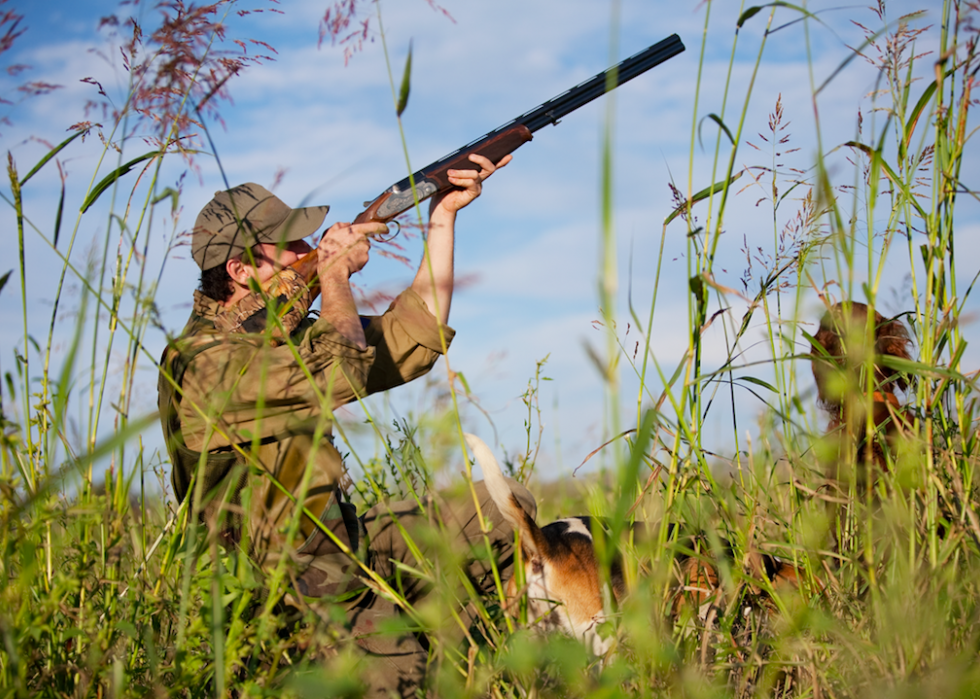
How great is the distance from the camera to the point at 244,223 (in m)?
2.68

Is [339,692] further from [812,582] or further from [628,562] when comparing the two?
[812,582]

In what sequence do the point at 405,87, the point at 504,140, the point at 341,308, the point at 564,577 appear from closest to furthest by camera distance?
1. the point at 405,87
2. the point at 341,308
3. the point at 564,577
4. the point at 504,140

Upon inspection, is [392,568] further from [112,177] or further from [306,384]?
Answer: [112,177]

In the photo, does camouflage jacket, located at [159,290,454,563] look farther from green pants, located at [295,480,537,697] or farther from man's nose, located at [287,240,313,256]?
man's nose, located at [287,240,313,256]

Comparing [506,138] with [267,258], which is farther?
[506,138]

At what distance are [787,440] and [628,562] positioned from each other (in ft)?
1.97

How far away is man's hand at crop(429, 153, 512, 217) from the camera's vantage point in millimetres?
3008

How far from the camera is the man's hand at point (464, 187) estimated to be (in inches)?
118

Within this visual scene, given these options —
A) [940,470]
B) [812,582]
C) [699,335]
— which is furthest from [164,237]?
[940,470]

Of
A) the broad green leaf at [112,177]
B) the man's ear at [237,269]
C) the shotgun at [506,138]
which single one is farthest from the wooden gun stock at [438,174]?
the broad green leaf at [112,177]

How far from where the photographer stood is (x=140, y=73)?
5.96ft

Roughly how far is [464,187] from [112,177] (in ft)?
5.04

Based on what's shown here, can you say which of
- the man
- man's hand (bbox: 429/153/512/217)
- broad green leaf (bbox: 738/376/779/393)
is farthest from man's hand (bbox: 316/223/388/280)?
broad green leaf (bbox: 738/376/779/393)

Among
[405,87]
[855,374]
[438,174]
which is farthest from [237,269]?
[855,374]
